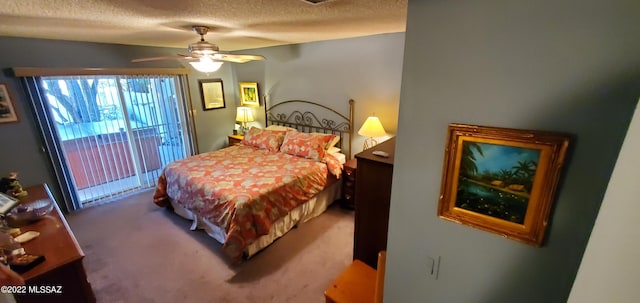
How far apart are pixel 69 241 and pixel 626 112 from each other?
2.68 metres

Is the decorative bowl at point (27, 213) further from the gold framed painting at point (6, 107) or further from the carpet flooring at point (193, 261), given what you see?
the gold framed painting at point (6, 107)

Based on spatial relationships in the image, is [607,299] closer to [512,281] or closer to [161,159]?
[512,281]

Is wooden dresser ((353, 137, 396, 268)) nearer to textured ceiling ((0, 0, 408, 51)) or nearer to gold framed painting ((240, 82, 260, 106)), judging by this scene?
textured ceiling ((0, 0, 408, 51))

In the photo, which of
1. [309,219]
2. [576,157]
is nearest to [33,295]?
[309,219]

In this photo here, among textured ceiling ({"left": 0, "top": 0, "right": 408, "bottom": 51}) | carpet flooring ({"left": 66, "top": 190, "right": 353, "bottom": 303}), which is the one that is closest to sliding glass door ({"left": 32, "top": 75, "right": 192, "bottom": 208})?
carpet flooring ({"left": 66, "top": 190, "right": 353, "bottom": 303})

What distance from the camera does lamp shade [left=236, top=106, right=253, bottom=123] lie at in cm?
455

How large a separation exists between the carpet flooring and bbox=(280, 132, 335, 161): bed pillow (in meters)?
0.81

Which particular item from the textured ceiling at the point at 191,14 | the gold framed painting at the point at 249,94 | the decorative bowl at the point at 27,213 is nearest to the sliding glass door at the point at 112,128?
the gold framed painting at the point at 249,94

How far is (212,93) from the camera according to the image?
179 inches

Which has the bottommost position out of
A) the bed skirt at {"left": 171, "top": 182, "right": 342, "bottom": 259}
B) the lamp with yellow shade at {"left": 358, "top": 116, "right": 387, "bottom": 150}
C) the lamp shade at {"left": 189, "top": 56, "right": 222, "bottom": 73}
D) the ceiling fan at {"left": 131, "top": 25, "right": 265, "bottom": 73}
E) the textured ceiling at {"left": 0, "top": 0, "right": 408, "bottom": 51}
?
the bed skirt at {"left": 171, "top": 182, "right": 342, "bottom": 259}

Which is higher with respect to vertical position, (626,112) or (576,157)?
(626,112)

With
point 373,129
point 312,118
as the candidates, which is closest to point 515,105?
point 373,129

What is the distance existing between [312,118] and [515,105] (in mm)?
3222

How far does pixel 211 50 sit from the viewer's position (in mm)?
2096
